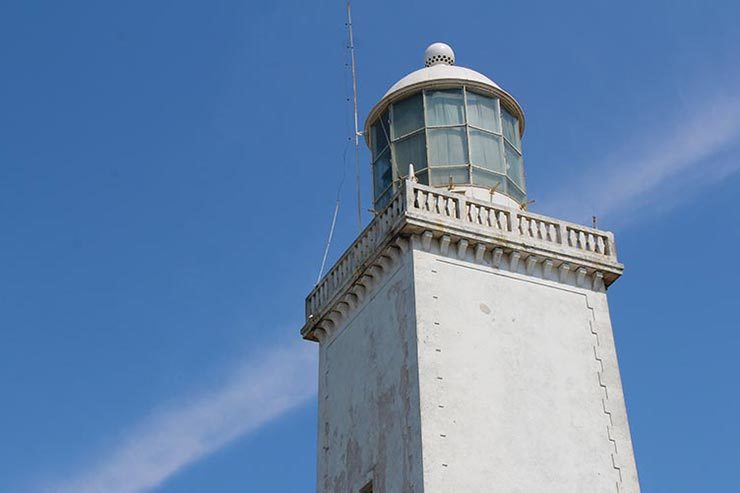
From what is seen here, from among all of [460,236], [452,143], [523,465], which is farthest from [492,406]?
[452,143]

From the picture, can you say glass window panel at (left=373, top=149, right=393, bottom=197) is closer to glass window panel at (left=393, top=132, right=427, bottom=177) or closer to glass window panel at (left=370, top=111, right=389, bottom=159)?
glass window panel at (left=370, top=111, right=389, bottom=159)

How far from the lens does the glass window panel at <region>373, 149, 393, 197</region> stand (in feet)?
89.9

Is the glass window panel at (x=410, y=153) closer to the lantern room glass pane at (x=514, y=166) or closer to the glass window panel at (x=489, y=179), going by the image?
the glass window panel at (x=489, y=179)

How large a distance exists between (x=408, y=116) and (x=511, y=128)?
89.4 inches

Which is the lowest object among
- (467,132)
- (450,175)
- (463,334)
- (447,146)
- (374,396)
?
(374,396)

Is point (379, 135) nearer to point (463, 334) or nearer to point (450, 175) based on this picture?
point (450, 175)

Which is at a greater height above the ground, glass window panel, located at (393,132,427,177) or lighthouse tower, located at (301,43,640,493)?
glass window panel, located at (393,132,427,177)

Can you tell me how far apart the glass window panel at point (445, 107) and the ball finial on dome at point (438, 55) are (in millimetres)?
1418

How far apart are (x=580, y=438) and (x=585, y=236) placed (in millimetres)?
4172

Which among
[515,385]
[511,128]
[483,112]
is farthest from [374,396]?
[511,128]

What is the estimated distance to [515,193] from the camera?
2703 centimetres

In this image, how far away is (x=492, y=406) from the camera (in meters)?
22.9

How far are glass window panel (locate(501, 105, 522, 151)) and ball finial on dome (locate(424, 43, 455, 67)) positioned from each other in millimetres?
1782

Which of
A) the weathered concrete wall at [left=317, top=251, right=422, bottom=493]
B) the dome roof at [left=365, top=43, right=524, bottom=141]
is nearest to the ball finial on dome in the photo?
the dome roof at [left=365, top=43, right=524, bottom=141]
